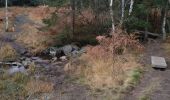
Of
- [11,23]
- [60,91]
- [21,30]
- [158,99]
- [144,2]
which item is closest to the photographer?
[158,99]

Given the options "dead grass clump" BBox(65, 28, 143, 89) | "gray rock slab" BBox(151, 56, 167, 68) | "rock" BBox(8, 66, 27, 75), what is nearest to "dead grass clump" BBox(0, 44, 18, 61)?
"rock" BBox(8, 66, 27, 75)

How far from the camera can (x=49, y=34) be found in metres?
23.3

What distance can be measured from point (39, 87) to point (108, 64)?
10.1ft

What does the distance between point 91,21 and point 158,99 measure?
35.3ft

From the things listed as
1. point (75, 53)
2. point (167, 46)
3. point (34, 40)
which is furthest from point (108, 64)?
point (34, 40)

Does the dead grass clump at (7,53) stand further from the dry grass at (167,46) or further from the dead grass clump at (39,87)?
the dry grass at (167,46)

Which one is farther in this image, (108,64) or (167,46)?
(167,46)

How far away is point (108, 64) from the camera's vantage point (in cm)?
1448

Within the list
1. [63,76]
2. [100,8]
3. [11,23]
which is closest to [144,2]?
[100,8]

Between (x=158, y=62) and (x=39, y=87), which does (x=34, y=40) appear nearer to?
(x=158, y=62)

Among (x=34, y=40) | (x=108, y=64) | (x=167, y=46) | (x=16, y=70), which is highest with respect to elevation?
(x=108, y=64)

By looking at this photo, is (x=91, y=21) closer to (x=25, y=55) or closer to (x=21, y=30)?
(x=25, y=55)

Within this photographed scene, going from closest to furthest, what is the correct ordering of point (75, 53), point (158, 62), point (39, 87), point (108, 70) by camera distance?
1. point (39, 87)
2. point (108, 70)
3. point (158, 62)
4. point (75, 53)

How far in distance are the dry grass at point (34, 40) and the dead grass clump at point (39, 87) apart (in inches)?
314
